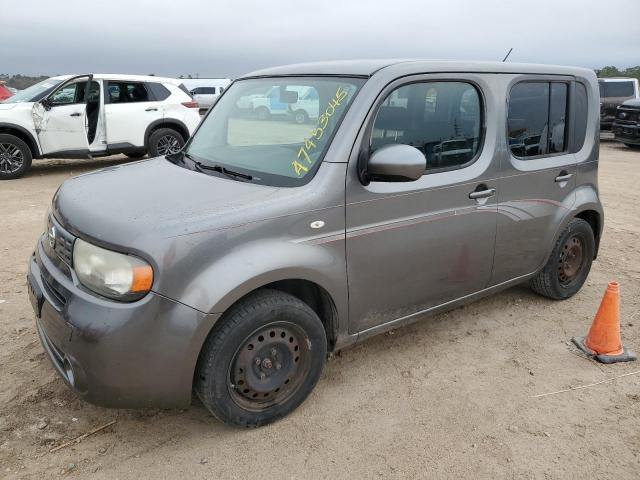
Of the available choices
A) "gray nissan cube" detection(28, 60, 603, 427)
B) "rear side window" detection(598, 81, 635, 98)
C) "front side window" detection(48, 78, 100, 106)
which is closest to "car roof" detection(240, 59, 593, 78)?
"gray nissan cube" detection(28, 60, 603, 427)

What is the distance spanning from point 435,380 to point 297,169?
1.58m

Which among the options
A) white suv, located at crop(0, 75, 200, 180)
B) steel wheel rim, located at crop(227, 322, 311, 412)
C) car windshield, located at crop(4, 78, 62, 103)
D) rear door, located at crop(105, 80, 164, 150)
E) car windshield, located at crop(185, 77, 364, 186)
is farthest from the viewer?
rear door, located at crop(105, 80, 164, 150)

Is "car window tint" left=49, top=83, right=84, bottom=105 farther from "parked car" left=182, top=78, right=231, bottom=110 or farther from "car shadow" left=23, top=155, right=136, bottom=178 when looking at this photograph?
"parked car" left=182, top=78, right=231, bottom=110

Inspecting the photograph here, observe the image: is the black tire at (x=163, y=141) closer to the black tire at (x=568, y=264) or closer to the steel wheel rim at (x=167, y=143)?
the steel wheel rim at (x=167, y=143)

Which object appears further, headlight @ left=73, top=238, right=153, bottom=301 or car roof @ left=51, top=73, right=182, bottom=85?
car roof @ left=51, top=73, right=182, bottom=85

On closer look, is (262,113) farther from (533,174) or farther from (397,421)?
(397,421)

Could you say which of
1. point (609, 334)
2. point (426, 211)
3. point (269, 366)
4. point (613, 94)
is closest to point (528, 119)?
point (426, 211)

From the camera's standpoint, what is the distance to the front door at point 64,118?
9.38 metres

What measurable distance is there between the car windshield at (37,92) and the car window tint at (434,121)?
8.57 metres

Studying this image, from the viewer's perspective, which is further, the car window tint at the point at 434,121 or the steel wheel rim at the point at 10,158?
the steel wheel rim at the point at 10,158

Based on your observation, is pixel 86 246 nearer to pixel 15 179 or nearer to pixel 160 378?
pixel 160 378

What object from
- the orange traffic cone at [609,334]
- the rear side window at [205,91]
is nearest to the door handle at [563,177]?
the orange traffic cone at [609,334]

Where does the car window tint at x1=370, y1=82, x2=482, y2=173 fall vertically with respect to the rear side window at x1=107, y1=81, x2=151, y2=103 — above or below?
below

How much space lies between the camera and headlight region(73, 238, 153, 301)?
7.48ft
